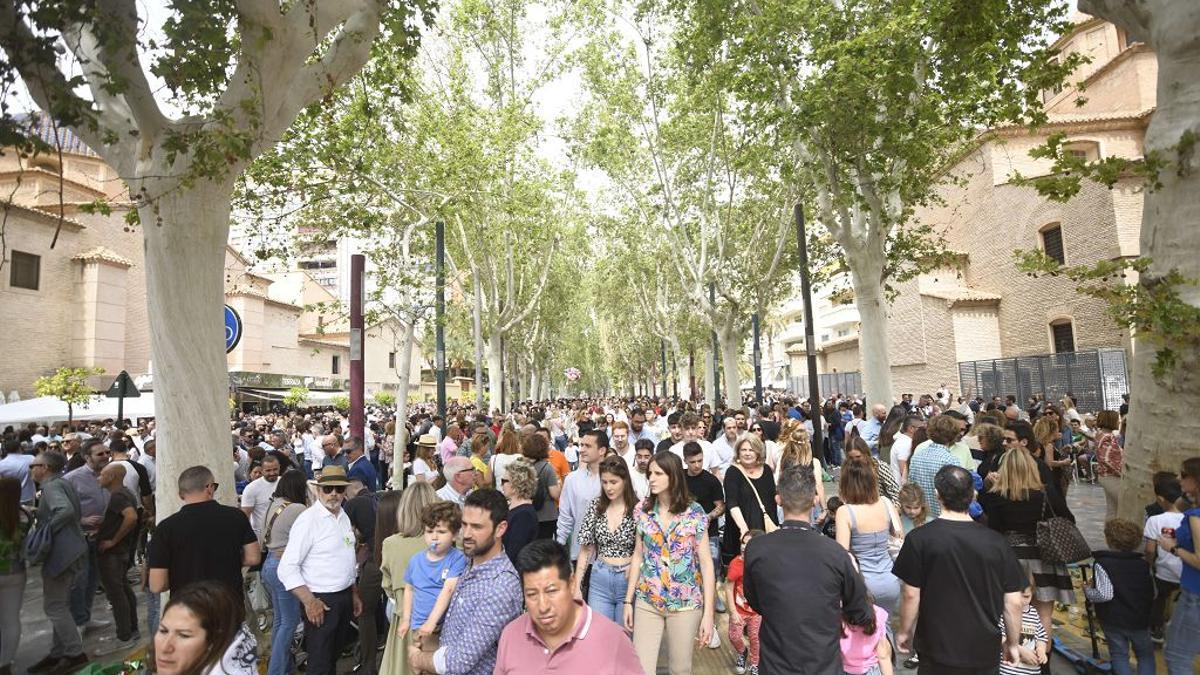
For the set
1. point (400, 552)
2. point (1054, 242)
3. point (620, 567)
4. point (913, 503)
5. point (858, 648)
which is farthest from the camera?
point (1054, 242)

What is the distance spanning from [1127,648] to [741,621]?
108 inches

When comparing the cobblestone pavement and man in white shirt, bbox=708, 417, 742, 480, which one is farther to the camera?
man in white shirt, bbox=708, 417, 742, 480

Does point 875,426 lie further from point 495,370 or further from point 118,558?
point 495,370

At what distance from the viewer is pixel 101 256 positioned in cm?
3203

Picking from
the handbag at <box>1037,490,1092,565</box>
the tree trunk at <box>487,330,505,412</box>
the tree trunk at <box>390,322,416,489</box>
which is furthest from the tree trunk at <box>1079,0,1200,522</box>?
the tree trunk at <box>487,330,505,412</box>

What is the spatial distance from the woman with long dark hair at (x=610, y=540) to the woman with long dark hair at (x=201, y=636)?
7.43 feet

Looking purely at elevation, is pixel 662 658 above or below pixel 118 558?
below

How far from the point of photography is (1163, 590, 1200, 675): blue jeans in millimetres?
4363

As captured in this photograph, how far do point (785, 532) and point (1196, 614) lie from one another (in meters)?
3.17

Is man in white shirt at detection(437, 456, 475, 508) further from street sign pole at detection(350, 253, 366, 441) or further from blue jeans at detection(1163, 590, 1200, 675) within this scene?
blue jeans at detection(1163, 590, 1200, 675)

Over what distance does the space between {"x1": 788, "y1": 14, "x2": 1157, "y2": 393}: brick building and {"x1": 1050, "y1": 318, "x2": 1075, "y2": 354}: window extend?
0.16 feet

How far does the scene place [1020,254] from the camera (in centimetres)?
676

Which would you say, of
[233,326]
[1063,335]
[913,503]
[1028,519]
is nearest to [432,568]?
[913,503]

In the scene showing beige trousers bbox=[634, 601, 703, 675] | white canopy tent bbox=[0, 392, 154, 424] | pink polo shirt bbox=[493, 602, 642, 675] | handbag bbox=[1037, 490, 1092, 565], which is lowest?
beige trousers bbox=[634, 601, 703, 675]
